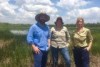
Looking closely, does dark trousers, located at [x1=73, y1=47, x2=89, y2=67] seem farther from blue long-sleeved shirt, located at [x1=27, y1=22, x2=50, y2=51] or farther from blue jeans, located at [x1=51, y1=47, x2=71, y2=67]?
blue long-sleeved shirt, located at [x1=27, y1=22, x2=50, y2=51]

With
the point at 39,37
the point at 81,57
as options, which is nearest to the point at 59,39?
the point at 81,57

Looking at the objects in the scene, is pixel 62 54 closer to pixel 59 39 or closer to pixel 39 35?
pixel 59 39

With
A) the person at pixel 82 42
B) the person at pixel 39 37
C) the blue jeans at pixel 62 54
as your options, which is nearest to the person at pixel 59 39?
the blue jeans at pixel 62 54

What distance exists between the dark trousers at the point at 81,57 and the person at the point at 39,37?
1.04 metres

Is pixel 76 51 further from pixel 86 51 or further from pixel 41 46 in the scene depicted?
pixel 41 46

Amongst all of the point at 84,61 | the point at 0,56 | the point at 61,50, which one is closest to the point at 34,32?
the point at 61,50

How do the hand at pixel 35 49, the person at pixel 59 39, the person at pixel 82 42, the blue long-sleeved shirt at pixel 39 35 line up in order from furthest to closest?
the person at pixel 59 39 → the person at pixel 82 42 → the blue long-sleeved shirt at pixel 39 35 → the hand at pixel 35 49

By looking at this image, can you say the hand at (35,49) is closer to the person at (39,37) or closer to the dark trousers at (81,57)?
the person at (39,37)

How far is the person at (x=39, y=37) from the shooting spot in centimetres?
692

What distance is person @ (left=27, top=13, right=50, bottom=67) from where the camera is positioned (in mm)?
6918

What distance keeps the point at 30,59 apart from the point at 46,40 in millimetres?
3429

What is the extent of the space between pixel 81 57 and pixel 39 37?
1414 mm

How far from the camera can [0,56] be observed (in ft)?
35.8

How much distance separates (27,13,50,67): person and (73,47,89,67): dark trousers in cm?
104
